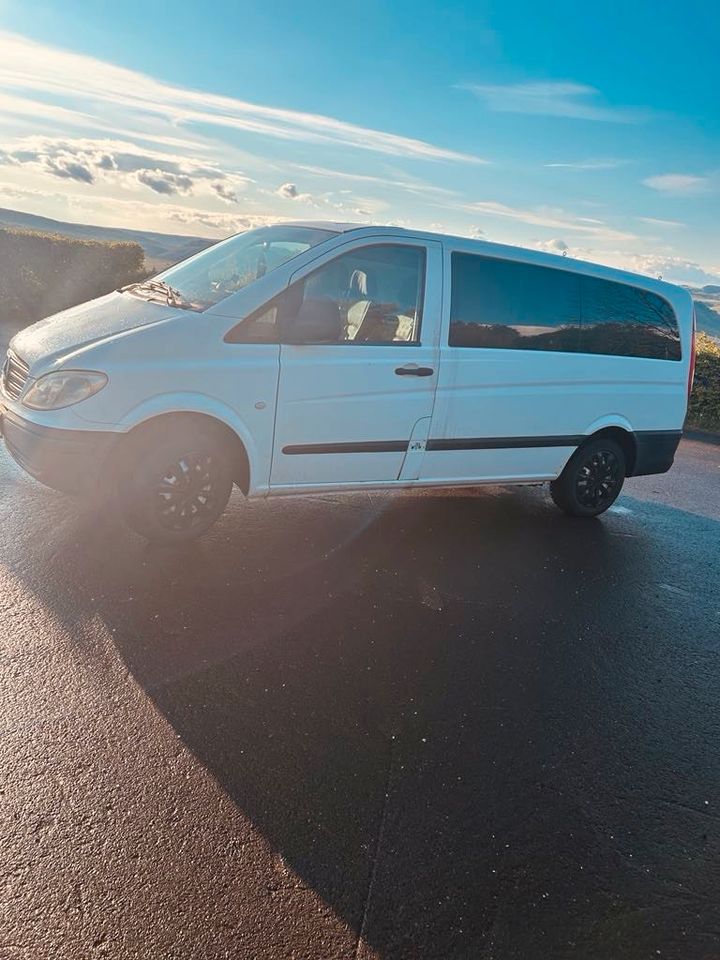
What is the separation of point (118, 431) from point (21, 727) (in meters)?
1.77

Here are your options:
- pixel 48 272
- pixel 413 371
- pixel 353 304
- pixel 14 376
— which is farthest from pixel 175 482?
pixel 48 272

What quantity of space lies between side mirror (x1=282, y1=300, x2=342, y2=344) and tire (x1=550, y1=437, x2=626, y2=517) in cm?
256

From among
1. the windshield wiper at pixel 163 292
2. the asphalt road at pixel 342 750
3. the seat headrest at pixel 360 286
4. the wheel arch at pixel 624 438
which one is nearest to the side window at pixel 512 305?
the seat headrest at pixel 360 286

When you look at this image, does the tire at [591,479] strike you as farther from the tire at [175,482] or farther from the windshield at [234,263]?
the tire at [175,482]

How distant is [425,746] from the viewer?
308cm

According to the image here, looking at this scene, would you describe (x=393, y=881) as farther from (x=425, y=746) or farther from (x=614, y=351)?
(x=614, y=351)

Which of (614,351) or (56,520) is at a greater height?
(614,351)

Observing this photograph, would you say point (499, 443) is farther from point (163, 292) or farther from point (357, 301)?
point (163, 292)

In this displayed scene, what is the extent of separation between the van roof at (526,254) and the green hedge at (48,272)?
9969 millimetres

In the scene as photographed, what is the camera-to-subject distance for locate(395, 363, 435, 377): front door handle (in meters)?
4.87

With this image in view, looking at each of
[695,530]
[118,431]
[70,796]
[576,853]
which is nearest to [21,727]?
[70,796]

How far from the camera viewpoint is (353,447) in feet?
16.0

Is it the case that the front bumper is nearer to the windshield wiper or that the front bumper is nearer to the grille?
the grille

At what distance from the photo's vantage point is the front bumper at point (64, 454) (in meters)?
4.07
